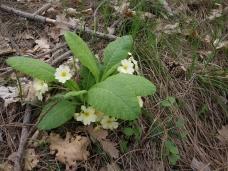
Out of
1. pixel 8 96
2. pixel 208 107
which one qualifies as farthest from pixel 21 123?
pixel 208 107

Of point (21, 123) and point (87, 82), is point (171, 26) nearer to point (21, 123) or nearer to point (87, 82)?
point (87, 82)

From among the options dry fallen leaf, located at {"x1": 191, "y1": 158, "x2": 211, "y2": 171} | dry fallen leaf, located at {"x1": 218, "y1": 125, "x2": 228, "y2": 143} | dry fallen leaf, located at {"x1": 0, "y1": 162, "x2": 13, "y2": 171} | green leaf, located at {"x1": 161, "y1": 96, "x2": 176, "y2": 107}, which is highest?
green leaf, located at {"x1": 161, "y1": 96, "x2": 176, "y2": 107}

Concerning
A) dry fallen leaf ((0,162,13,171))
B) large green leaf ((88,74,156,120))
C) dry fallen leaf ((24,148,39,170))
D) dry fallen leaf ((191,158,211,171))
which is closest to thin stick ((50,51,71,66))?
large green leaf ((88,74,156,120))

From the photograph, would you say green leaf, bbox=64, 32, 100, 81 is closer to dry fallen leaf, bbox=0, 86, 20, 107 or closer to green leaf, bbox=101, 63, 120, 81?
green leaf, bbox=101, 63, 120, 81

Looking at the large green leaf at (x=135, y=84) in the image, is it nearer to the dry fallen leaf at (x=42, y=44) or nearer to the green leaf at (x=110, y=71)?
the green leaf at (x=110, y=71)

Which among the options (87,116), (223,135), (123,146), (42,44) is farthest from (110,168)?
(42,44)

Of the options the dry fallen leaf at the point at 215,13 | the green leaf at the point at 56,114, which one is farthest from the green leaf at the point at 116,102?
the dry fallen leaf at the point at 215,13
